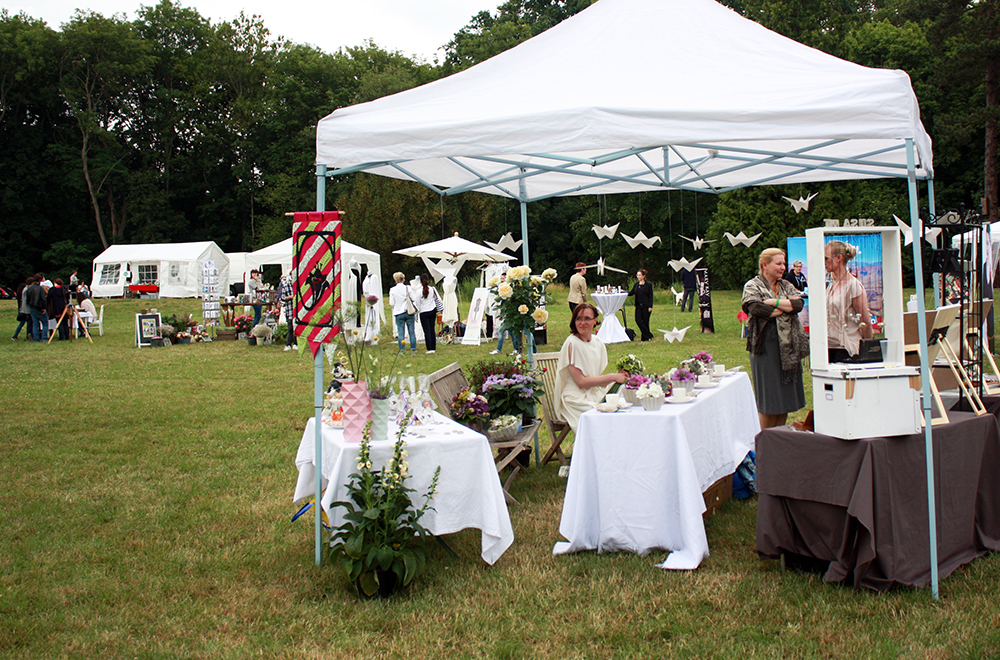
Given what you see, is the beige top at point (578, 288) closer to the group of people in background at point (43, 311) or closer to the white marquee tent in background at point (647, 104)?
the white marquee tent in background at point (647, 104)

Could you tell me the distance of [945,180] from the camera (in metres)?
30.8

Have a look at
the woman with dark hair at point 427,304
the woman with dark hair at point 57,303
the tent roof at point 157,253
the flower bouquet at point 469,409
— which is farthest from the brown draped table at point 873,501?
the tent roof at point 157,253

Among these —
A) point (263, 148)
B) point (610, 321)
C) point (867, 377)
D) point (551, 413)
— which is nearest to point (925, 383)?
point (867, 377)

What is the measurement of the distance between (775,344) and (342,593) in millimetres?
3108

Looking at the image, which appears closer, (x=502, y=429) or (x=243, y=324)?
(x=502, y=429)

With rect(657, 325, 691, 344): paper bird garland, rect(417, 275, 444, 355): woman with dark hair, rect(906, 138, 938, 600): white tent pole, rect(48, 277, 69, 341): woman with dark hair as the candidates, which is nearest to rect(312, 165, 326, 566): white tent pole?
rect(906, 138, 938, 600): white tent pole

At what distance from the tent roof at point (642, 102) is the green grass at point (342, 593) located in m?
2.02

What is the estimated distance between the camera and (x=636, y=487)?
4.08 m

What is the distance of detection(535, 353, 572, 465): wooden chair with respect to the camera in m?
5.55

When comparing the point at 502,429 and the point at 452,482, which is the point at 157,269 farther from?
the point at 452,482

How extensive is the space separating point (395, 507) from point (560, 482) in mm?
2058

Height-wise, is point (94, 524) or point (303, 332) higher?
point (303, 332)

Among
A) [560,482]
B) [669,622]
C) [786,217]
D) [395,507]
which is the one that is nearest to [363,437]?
[395,507]

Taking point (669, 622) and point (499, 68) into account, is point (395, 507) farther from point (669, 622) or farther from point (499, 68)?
point (499, 68)
